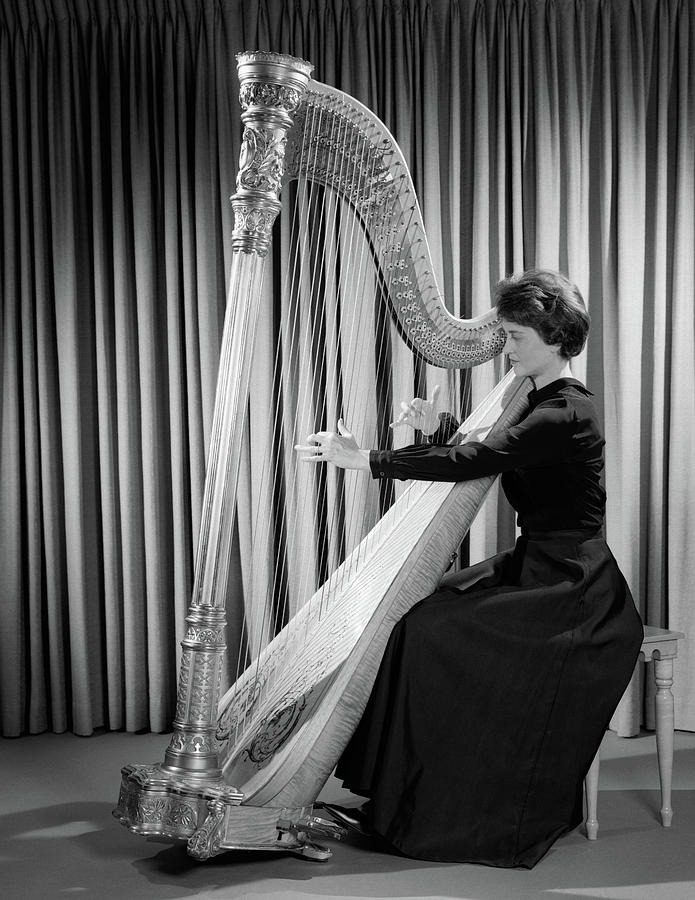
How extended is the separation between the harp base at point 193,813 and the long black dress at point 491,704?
0.88 ft

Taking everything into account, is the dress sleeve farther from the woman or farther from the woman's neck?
the woman's neck

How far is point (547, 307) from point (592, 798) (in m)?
1.22

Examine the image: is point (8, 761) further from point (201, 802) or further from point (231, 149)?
point (231, 149)

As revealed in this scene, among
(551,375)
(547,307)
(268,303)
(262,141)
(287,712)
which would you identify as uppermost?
(262,141)

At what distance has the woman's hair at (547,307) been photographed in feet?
8.32

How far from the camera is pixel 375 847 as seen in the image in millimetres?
2486

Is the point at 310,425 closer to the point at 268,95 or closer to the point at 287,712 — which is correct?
the point at 287,712

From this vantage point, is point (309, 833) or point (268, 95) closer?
point (268, 95)

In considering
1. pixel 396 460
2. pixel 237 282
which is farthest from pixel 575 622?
pixel 237 282

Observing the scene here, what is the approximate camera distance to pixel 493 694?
2.35m

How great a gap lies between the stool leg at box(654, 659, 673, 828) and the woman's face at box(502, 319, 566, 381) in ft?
2.68

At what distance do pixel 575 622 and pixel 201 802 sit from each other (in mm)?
939

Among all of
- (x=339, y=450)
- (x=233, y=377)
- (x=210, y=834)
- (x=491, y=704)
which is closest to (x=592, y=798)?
(x=491, y=704)

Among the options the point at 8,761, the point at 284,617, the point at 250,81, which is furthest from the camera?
the point at 284,617
